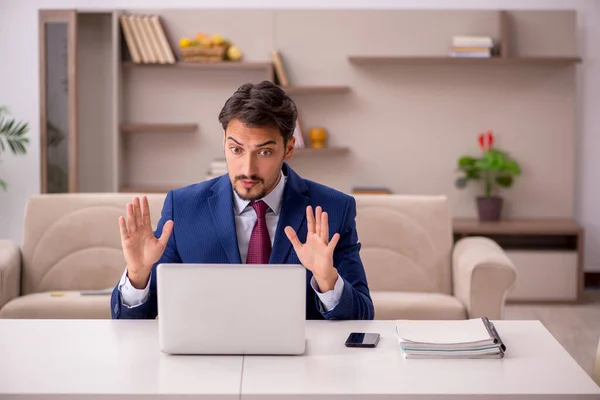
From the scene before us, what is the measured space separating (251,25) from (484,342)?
4.30 metres

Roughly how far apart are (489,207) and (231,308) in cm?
418

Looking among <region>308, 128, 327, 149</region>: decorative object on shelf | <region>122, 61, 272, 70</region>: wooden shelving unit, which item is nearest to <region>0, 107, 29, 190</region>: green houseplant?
<region>122, 61, 272, 70</region>: wooden shelving unit

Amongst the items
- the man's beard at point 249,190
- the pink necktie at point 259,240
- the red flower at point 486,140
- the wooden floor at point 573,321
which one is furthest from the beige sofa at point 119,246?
the red flower at point 486,140

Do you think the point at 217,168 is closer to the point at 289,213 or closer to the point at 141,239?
the point at 289,213

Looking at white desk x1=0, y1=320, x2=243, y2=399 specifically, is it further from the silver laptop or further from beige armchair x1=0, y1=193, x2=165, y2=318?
beige armchair x1=0, y1=193, x2=165, y2=318

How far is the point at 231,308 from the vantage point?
188cm

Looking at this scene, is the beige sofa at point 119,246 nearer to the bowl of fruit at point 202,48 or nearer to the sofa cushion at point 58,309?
the sofa cushion at point 58,309

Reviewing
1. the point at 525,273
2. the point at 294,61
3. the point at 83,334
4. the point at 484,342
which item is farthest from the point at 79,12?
the point at 484,342

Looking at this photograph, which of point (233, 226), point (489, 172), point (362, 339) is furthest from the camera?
point (489, 172)

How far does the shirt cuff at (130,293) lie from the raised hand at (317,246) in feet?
1.41

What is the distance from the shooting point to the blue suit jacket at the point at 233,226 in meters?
2.49

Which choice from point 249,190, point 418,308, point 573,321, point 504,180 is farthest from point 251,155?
point 504,180

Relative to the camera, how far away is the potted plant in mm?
5707

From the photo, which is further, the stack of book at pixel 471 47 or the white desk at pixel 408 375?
the stack of book at pixel 471 47
